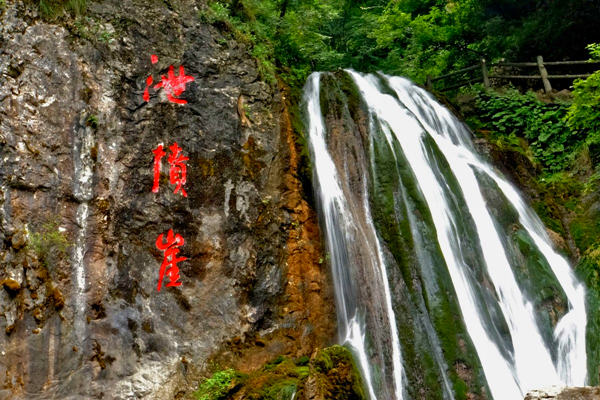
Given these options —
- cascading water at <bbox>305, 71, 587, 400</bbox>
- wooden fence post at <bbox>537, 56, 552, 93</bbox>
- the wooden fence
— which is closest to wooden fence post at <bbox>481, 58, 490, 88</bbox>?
the wooden fence

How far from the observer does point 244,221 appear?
6734 millimetres

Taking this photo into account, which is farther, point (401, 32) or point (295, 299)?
point (401, 32)

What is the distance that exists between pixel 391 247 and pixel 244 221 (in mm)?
2006

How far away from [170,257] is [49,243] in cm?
137

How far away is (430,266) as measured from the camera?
21.6 ft

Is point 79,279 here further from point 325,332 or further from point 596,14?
point 596,14

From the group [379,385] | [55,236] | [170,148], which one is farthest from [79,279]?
[379,385]

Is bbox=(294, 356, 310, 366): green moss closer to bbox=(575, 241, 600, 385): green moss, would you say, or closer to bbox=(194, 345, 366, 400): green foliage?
bbox=(194, 345, 366, 400): green foliage

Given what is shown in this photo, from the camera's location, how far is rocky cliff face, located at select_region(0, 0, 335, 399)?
18.0 feet

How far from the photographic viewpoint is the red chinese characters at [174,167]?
664 cm

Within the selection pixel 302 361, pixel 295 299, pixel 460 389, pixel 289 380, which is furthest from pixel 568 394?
pixel 295 299

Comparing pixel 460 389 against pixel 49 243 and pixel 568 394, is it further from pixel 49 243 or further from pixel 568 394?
pixel 49 243

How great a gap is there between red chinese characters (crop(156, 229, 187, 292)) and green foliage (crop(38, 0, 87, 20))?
3.35 meters

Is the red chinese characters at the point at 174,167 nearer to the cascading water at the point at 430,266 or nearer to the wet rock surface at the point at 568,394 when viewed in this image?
the cascading water at the point at 430,266
